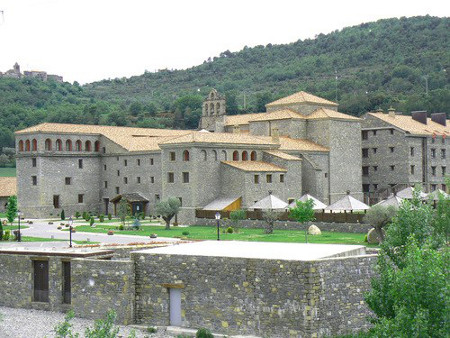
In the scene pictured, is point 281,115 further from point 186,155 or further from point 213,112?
point 213,112

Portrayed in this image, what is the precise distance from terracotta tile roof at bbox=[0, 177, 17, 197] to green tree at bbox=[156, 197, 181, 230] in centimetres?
2790

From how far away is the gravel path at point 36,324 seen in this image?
22.9 m

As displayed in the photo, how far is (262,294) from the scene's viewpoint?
21.3 metres

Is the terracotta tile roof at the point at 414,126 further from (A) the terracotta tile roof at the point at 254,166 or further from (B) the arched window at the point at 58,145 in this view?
(B) the arched window at the point at 58,145

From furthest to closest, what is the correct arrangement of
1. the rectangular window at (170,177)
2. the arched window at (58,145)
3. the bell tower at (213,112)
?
the bell tower at (213,112) → the arched window at (58,145) → the rectangular window at (170,177)

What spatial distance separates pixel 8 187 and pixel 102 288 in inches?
2187

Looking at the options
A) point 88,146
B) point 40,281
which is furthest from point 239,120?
point 40,281

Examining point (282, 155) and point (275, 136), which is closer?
point (282, 155)

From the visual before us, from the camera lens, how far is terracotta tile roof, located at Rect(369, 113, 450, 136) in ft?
240

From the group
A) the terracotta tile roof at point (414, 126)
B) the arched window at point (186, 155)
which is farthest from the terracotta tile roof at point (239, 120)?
the arched window at point (186, 155)

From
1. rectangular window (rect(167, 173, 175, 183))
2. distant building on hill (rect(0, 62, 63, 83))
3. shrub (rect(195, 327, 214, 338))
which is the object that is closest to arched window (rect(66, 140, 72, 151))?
rectangular window (rect(167, 173, 175, 183))

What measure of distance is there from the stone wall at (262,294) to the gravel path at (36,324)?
1212 mm

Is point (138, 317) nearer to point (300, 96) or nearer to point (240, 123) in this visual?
point (300, 96)

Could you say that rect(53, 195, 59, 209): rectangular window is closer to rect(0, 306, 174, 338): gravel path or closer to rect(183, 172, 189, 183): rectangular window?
rect(183, 172, 189, 183): rectangular window
